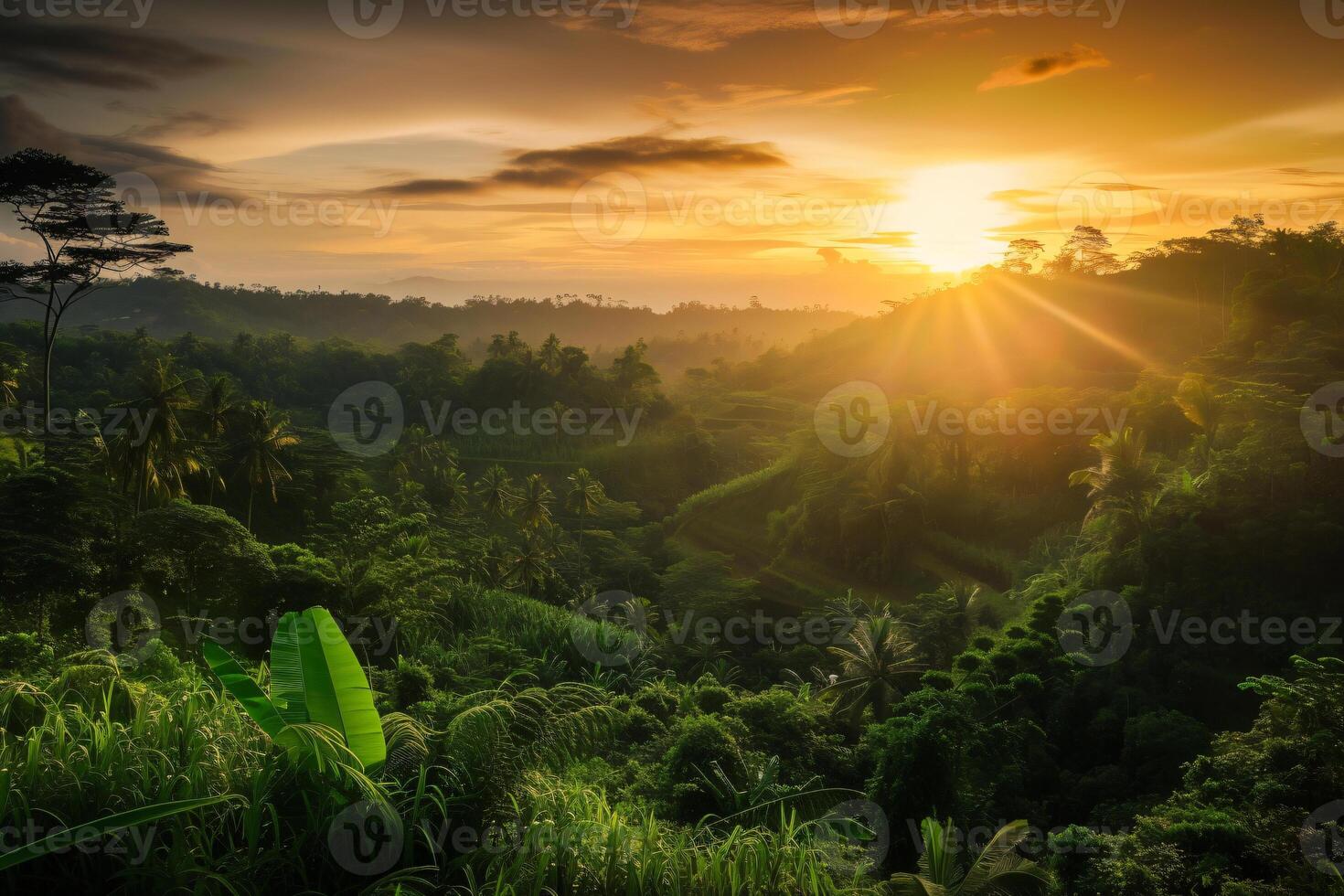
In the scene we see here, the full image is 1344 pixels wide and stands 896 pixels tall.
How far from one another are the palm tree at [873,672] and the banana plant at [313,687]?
2068 centimetres

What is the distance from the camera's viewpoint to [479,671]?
20922mm

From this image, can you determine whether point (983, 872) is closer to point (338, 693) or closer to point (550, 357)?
point (338, 693)

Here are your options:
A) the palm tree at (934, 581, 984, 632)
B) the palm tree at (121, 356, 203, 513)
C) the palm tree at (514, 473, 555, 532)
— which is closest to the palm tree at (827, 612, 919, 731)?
the palm tree at (934, 581, 984, 632)

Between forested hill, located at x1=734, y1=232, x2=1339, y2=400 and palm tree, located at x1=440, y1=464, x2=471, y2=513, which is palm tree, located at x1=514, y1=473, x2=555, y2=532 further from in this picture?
forested hill, located at x1=734, y1=232, x2=1339, y2=400

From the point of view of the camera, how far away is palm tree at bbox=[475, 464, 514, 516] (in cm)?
5106

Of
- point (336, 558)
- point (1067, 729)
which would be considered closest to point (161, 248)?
point (336, 558)

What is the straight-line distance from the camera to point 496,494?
51.5 m

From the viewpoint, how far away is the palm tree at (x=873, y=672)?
82.3 ft

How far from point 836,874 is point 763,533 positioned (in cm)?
4350

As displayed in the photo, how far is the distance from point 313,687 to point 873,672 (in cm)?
2180

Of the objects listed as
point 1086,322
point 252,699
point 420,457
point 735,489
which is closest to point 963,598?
point 735,489

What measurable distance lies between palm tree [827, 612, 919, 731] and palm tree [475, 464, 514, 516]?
28110 millimetres

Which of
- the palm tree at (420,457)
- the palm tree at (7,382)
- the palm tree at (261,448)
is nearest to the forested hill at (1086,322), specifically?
the palm tree at (420,457)

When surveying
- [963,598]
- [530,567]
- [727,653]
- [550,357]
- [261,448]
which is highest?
[550,357]
